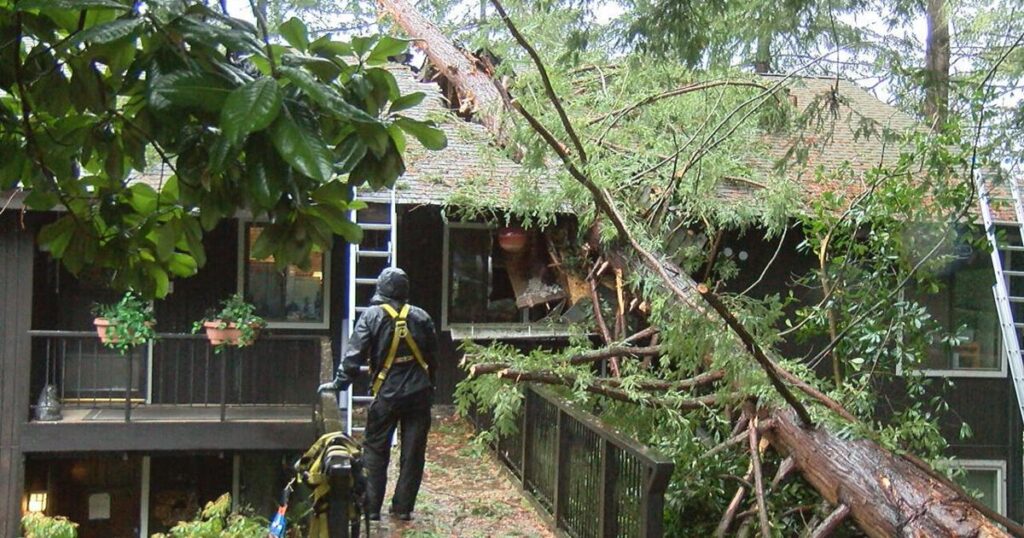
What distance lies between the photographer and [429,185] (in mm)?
11148

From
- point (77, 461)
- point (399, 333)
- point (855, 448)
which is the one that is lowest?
point (77, 461)

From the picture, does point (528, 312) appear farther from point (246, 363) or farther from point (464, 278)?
point (246, 363)

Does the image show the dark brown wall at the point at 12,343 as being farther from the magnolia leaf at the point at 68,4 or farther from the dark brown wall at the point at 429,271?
the magnolia leaf at the point at 68,4

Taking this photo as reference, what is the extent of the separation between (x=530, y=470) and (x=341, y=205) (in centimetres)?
583

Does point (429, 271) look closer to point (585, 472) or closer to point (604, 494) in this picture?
point (585, 472)

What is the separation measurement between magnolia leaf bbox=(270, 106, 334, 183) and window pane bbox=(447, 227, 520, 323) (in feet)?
35.2

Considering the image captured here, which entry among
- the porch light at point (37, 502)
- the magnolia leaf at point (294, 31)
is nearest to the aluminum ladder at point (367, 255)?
the porch light at point (37, 502)

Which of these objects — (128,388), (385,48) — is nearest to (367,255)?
(128,388)

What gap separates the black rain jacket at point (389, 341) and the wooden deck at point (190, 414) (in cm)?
399

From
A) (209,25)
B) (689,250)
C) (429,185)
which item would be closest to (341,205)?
(209,25)

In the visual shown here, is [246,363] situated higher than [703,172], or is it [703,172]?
[703,172]

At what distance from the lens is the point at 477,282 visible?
1279 centimetres

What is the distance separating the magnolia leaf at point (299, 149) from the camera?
187 cm

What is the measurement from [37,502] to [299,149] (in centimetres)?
1142
